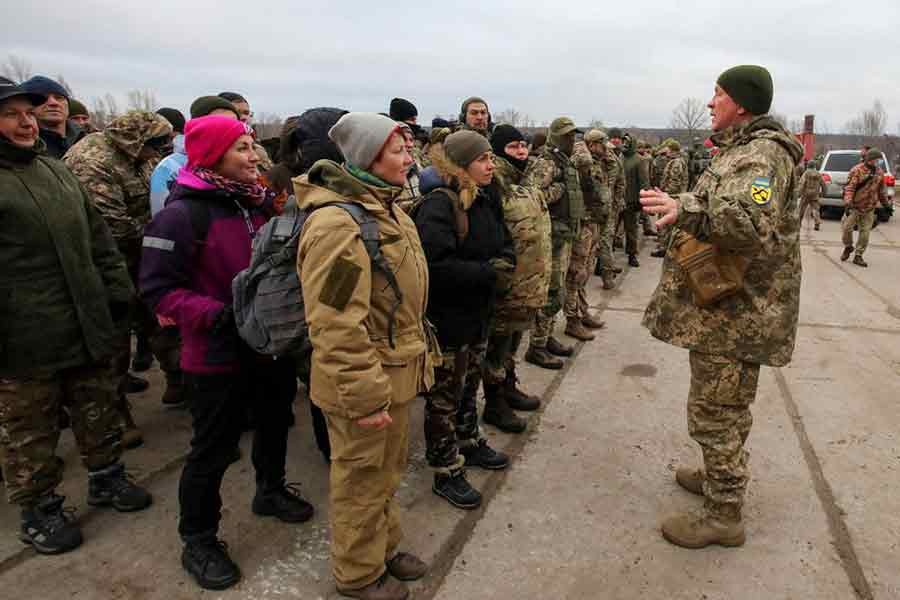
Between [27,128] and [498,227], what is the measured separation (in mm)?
2148

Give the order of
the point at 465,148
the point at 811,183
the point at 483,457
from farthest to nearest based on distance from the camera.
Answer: the point at 811,183 → the point at 483,457 → the point at 465,148

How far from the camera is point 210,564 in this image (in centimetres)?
237

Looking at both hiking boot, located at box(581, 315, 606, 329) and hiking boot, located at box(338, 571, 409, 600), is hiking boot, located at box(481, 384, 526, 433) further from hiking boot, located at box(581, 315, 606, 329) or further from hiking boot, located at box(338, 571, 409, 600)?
hiking boot, located at box(581, 315, 606, 329)

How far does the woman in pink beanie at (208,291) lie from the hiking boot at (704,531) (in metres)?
1.95

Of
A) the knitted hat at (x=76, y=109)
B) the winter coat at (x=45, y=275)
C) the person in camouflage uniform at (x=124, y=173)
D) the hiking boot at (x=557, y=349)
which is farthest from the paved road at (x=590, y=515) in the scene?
the knitted hat at (x=76, y=109)

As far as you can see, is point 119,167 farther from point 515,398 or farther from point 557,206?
point 557,206

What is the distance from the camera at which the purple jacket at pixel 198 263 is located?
2221mm

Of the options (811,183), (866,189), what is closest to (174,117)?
(866,189)

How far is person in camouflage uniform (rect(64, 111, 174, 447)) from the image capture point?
11.3ft

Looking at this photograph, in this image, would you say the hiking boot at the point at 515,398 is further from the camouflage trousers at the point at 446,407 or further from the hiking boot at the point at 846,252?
the hiking boot at the point at 846,252

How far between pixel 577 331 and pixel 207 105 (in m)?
3.70

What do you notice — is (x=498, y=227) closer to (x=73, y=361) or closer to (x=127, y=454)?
(x=73, y=361)

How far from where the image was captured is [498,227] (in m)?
3.03

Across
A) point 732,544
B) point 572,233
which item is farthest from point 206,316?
point 572,233
